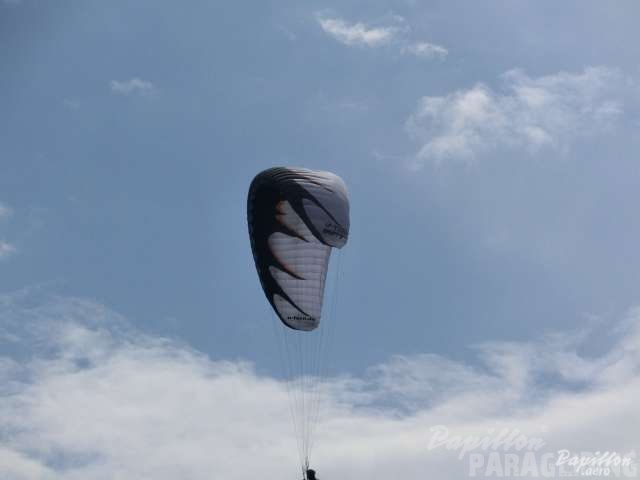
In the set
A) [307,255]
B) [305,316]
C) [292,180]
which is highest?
[292,180]

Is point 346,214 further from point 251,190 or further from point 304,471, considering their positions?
point 304,471

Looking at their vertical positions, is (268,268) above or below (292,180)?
below

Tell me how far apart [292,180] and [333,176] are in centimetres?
280

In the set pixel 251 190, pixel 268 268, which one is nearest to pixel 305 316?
pixel 268 268

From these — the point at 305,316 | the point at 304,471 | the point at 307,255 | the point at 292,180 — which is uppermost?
the point at 292,180

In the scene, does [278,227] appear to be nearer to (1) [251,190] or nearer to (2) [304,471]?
(1) [251,190]

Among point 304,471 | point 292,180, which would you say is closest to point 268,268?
point 292,180

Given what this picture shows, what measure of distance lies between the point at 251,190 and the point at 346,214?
4882 mm

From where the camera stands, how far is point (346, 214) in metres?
41.8

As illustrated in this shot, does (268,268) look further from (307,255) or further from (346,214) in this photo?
(346,214)

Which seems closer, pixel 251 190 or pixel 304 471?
pixel 304 471

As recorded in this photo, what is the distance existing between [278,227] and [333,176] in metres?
4.02

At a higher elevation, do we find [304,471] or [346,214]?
[346,214]

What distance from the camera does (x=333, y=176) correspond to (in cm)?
4259
